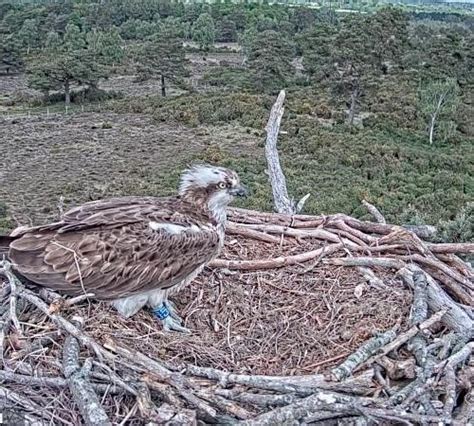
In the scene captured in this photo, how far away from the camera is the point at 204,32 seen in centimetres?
7062

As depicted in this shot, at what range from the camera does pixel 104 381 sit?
3.25 meters

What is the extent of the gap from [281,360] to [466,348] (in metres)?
1.04

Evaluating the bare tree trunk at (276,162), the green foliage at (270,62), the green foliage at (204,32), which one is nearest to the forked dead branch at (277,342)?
the bare tree trunk at (276,162)

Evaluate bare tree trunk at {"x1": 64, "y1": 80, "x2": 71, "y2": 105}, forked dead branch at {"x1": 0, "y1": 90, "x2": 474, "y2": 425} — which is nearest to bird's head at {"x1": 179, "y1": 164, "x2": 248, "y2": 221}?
forked dead branch at {"x1": 0, "y1": 90, "x2": 474, "y2": 425}

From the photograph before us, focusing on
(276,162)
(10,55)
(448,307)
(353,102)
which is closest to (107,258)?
(448,307)

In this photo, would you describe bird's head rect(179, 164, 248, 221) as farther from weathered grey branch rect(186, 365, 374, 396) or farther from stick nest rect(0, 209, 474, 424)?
weathered grey branch rect(186, 365, 374, 396)

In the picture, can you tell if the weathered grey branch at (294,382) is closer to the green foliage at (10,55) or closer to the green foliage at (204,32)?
the green foliage at (10,55)

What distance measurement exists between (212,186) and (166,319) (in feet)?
2.99

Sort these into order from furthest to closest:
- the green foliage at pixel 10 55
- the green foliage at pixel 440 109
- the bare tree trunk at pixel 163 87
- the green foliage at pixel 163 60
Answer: the green foliage at pixel 10 55, the green foliage at pixel 163 60, the bare tree trunk at pixel 163 87, the green foliage at pixel 440 109

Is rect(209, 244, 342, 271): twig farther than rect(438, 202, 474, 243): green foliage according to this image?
No

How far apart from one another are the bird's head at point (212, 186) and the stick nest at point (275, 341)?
494 mm

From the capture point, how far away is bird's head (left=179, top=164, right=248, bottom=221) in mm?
4379

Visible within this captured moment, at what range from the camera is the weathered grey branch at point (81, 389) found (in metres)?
2.93

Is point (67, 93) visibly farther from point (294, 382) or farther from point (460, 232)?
point (294, 382)
